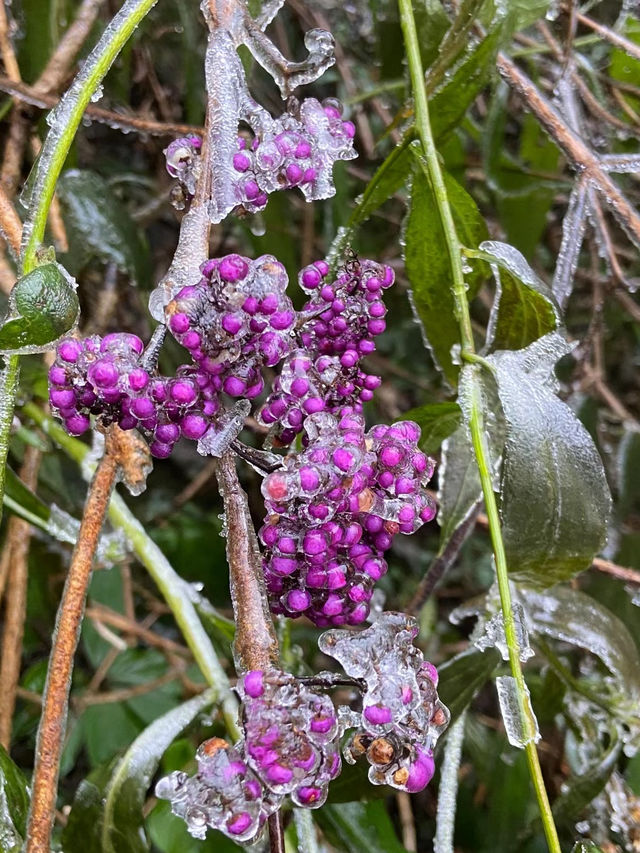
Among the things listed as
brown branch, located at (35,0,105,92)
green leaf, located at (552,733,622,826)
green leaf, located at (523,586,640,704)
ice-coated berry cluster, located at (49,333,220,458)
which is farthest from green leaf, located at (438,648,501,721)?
brown branch, located at (35,0,105,92)

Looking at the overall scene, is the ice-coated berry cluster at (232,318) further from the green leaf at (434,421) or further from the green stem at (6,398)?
the green leaf at (434,421)

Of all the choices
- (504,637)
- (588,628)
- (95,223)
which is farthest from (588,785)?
(95,223)

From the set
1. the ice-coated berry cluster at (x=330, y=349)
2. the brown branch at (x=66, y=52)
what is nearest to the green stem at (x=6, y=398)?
the ice-coated berry cluster at (x=330, y=349)

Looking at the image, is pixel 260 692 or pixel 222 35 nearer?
pixel 260 692

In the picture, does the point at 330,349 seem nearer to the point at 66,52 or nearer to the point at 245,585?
the point at 245,585

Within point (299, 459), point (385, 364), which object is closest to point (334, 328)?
point (299, 459)

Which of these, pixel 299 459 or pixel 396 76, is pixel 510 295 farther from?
pixel 396 76
